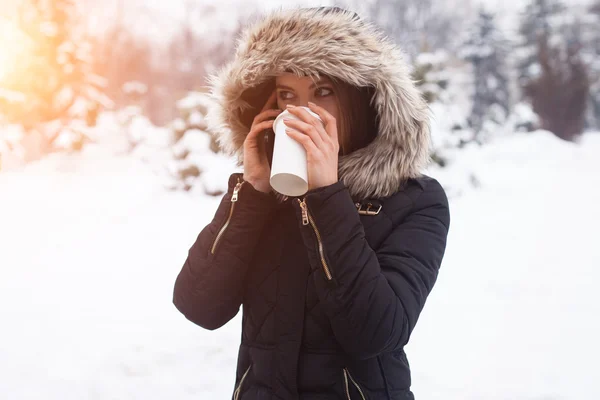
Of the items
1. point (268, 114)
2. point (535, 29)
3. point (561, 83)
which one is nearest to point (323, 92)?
point (268, 114)

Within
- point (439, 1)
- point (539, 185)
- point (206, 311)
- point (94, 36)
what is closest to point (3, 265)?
point (206, 311)

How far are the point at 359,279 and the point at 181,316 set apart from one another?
2.87 metres

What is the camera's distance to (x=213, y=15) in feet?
32.7

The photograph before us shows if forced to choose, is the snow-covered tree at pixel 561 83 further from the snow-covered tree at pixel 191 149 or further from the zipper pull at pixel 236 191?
the zipper pull at pixel 236 191

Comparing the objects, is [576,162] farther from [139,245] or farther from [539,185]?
[139,245]

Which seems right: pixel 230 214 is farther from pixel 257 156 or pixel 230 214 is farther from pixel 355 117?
pixel 355 117

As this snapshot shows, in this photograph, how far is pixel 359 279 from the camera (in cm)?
83

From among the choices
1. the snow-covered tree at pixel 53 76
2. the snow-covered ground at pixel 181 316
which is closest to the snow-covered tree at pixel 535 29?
the snow-covered ground at pixel 181 316

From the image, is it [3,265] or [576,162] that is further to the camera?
[576,162]

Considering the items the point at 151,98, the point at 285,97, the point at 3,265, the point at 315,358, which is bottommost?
the point at 315,358

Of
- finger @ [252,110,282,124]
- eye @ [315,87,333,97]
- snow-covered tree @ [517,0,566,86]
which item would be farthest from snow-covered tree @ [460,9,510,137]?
finger @ [252,110,282,124]

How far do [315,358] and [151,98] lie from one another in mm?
10278

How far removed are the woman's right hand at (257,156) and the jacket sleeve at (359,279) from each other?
0.21m

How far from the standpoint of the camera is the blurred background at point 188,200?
2682mm
